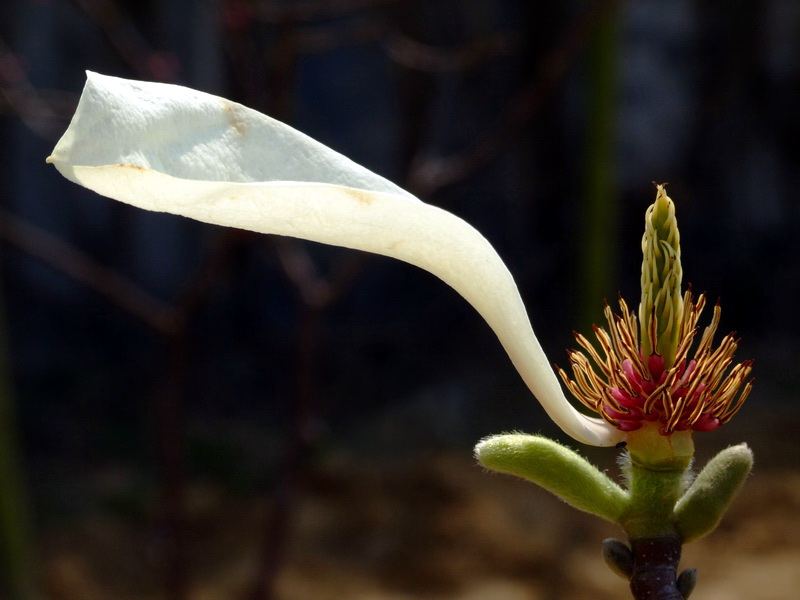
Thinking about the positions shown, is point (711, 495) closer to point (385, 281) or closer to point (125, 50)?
point (125, 50)

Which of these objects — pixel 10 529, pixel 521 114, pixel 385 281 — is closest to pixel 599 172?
pixel 521 114

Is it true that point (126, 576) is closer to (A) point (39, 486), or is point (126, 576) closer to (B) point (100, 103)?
(A) point (39, 486)

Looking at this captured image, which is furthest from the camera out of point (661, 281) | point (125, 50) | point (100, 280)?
point (125, 50)

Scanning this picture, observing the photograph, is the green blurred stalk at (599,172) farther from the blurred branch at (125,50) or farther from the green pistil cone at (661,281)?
the green pistil cone at (661,281)

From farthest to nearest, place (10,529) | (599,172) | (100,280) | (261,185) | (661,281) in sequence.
Result: (599,172)
(10,529)
(100,280)
(661,281)
(261,185)

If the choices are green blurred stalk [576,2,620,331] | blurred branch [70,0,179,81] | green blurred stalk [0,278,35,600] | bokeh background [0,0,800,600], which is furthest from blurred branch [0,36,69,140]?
green blurred stalk [576,2,620,331]

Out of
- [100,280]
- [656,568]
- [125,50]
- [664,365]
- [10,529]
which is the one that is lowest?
[656,568]

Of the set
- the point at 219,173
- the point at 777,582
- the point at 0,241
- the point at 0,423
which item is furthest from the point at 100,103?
the point at 0,241

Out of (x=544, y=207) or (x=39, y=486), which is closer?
(x=39, y=486)
